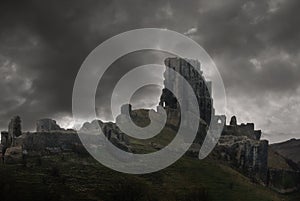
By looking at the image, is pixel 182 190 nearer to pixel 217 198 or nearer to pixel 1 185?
pixel 217 198

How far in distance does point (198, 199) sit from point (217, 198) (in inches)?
483

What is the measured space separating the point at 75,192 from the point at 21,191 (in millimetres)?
21397

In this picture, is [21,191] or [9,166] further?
[9,166]

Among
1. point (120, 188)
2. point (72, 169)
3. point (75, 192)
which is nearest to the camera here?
point (75, 192)

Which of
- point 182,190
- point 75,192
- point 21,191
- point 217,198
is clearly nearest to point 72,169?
point 75,192

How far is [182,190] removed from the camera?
200 metres

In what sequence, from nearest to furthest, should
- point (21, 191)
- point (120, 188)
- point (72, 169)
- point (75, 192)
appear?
point (21, 191) < point (75, 192) < point (120, 188) < point (72, 169)

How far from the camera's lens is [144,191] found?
188000 millimetres

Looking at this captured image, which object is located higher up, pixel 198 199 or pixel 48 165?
pixel 48 165

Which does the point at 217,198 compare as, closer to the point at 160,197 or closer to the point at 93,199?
the point at 160,197

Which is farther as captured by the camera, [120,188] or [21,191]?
[120,188]

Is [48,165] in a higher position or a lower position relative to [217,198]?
higher

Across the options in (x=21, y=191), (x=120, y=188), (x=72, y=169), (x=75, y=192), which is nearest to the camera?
(x=21, y=191)

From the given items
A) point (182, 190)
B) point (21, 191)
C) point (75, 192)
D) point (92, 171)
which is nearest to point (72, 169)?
point (92, 171)
